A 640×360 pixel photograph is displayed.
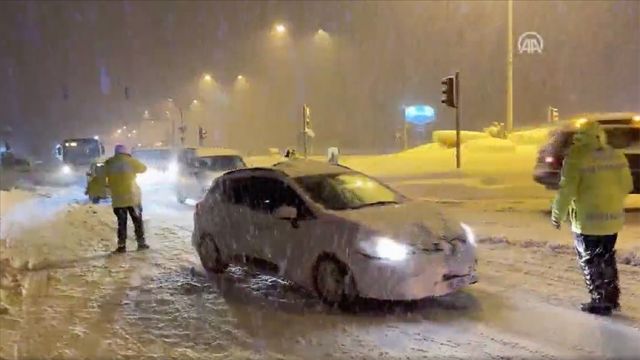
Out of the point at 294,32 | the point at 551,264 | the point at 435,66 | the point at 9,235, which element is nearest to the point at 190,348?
the point at 551,264

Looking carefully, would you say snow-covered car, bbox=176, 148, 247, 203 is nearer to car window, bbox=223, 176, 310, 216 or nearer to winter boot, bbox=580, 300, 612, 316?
car window, bbox=223, 176, 310, 216

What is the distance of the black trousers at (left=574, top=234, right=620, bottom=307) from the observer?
7.76 meters

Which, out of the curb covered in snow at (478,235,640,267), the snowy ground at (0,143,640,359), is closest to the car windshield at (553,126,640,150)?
the snowy ground at (0,143,640,359)

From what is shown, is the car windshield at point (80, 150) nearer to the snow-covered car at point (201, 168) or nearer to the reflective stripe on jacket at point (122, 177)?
the snow-covered car at point (201, 168)

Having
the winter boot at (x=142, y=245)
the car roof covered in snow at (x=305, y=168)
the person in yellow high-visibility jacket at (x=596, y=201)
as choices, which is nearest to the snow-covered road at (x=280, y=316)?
the person in yellow high-visibility jacket at (x=596, y=201)

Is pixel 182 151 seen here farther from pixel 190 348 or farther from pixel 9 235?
pixel 190 348

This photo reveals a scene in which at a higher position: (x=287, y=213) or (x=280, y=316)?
(x=287, y=213)

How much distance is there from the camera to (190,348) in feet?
22.7

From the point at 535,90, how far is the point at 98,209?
137 ft

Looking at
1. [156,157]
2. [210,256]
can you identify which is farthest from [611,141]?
[156,157]

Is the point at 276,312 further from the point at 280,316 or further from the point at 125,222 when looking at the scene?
the point at 125,222

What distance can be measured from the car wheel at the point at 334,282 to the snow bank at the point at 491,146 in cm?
2305

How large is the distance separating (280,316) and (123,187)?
5816 mm

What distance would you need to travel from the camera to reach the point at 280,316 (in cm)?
815
